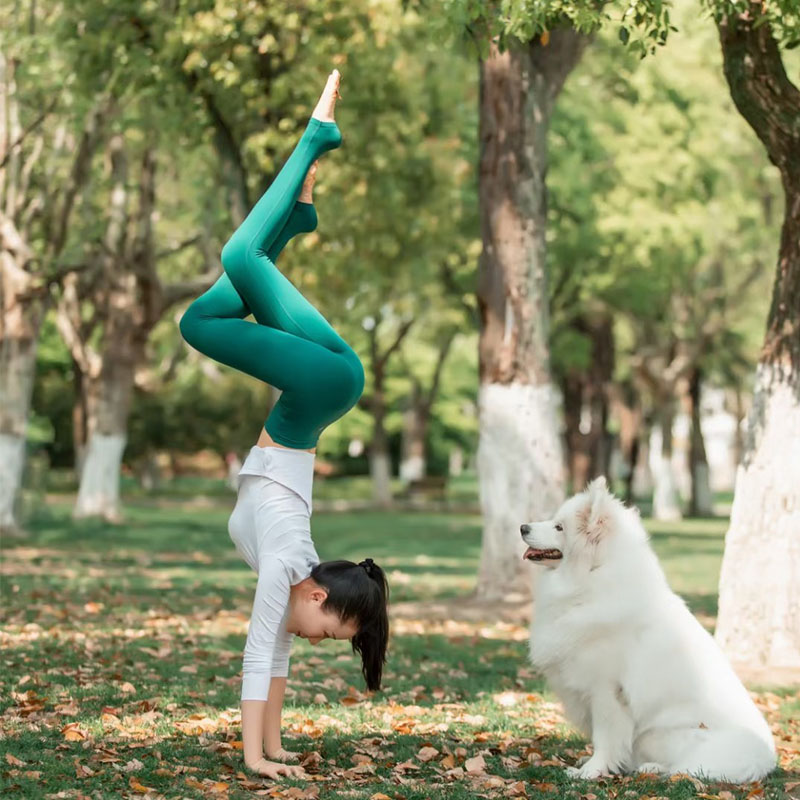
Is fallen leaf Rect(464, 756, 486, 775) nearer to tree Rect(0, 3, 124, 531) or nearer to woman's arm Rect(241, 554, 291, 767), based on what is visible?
woman's arm Rect(241, 554, 291, 767)

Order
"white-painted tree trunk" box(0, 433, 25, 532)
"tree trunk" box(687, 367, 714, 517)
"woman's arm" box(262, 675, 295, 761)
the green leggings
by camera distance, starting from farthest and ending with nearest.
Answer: "tree trunk" box(687, 367, 714, 517), "white-painted tree trunk" box(0, 433, 25, 532), "woman's arm" box(262, 675, 295, 761), the green leggings

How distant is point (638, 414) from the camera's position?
1903 inches

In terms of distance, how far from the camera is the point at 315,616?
6.34 m

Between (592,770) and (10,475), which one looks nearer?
(592,770)

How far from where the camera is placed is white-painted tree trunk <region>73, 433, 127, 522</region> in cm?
2948

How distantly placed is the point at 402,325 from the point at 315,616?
37701 mm

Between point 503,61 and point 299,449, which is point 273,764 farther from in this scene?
point 503,61

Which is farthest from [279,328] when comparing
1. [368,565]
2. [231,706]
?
[231,706]

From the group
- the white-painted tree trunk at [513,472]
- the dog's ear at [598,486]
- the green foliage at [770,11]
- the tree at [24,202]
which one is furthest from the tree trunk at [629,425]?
the dog's ear at [598,486]

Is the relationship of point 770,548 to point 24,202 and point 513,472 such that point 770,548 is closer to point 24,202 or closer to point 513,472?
point 513,472

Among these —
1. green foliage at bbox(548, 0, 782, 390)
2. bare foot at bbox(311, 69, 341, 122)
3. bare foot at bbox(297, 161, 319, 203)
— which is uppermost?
green foliage at bbox(548, 0, 782, 390)

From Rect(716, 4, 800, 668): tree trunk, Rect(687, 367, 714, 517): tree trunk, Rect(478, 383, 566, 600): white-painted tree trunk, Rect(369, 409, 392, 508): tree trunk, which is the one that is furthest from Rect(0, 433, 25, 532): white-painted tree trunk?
Rect(687, 367, 714, 517): tree trunk

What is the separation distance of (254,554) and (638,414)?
42.9m

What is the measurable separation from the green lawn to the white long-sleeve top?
1.93 ft
